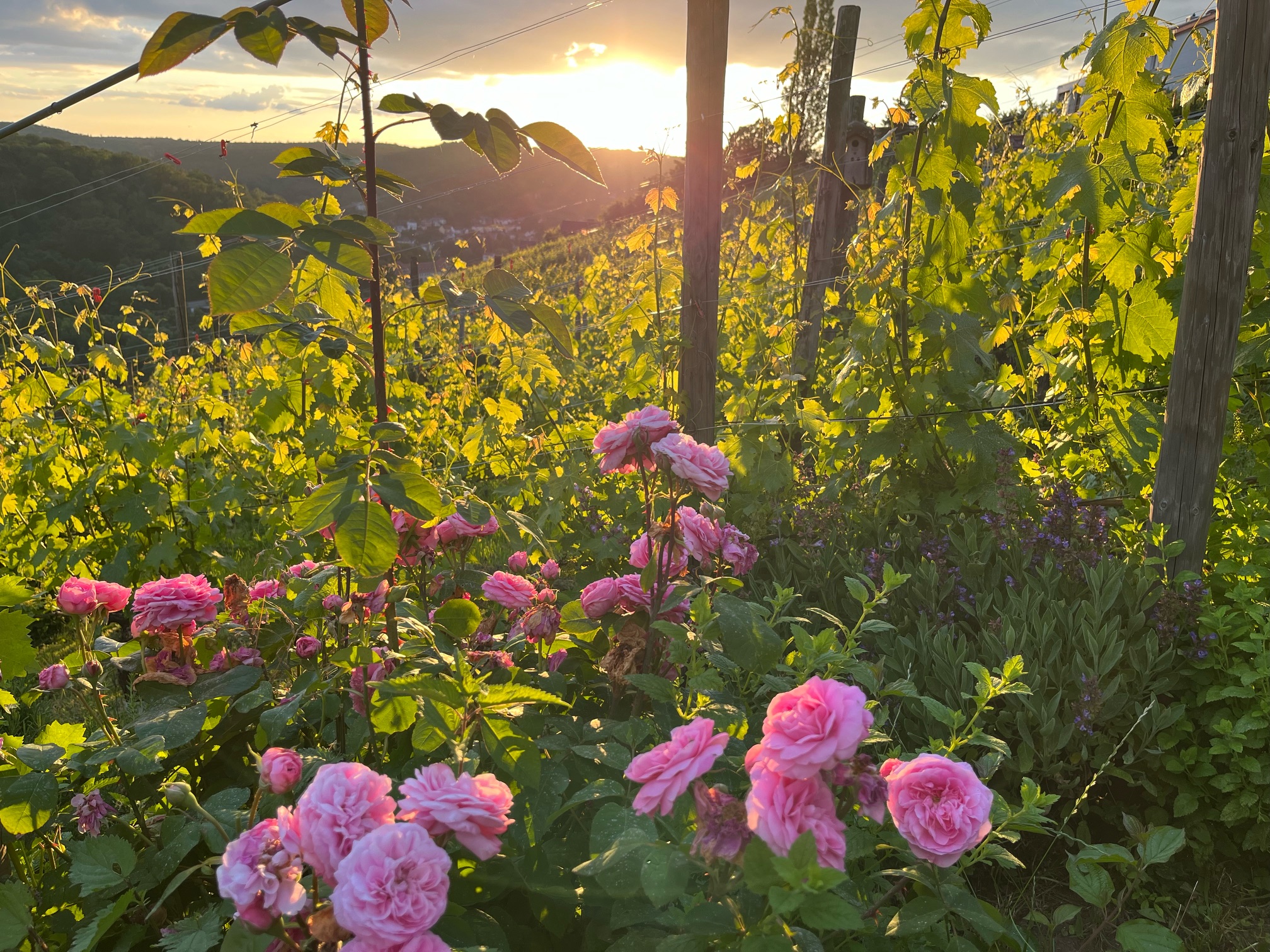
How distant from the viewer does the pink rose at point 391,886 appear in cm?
75

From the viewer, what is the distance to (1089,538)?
7.73ft

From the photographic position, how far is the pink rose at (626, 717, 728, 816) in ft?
2.71

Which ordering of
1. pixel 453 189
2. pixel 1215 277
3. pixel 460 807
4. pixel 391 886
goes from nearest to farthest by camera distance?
pixel 391 886 < pixel 460 807 < pixel 1215 277 < pixel 453 189

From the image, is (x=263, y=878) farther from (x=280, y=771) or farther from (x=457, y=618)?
(x=457, y=618)

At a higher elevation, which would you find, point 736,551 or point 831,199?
point 831,199

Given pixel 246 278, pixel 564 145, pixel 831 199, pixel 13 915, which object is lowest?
pixel 13 915

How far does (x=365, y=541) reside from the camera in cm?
104

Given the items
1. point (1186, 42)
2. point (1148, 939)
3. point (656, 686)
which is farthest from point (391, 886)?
point (1186, 42)

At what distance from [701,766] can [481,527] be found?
88 centimetres

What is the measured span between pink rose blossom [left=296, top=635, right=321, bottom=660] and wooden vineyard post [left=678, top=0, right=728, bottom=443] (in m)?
1.72

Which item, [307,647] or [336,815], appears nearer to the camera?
[336,815]

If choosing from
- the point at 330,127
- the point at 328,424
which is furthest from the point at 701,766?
the point at 328,424

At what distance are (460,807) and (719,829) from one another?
11.0 inches

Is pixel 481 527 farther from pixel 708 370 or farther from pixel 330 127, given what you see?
pixel 708 370
